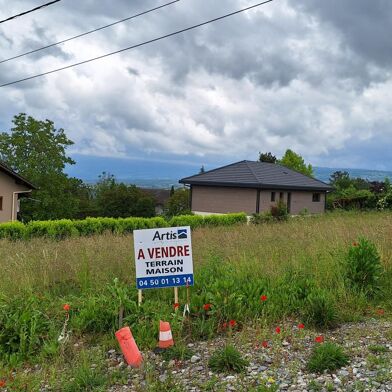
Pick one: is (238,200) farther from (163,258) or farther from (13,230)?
(163,258)

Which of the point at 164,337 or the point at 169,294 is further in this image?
the point at 169,294

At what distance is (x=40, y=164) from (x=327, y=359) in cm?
4102

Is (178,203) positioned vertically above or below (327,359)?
above

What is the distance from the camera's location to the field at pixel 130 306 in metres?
3.88

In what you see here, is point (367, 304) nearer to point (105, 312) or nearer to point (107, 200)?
point (105, 312)

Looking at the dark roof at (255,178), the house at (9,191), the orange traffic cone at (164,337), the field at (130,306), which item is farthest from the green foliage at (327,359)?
the dark roof at (255,178)

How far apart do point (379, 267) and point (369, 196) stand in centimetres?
2752

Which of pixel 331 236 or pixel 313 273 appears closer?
pixel 313 273

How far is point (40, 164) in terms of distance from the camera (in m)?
40.9

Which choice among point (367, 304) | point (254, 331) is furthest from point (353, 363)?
point (367, 304)

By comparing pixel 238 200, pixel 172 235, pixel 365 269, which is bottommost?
pixel 365 269

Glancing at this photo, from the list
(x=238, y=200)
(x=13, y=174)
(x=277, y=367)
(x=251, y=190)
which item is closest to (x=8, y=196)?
(x=13, y=174)

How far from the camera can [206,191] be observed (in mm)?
33875

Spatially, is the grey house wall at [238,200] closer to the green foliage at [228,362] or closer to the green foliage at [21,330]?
the green foliage at [21,330]
